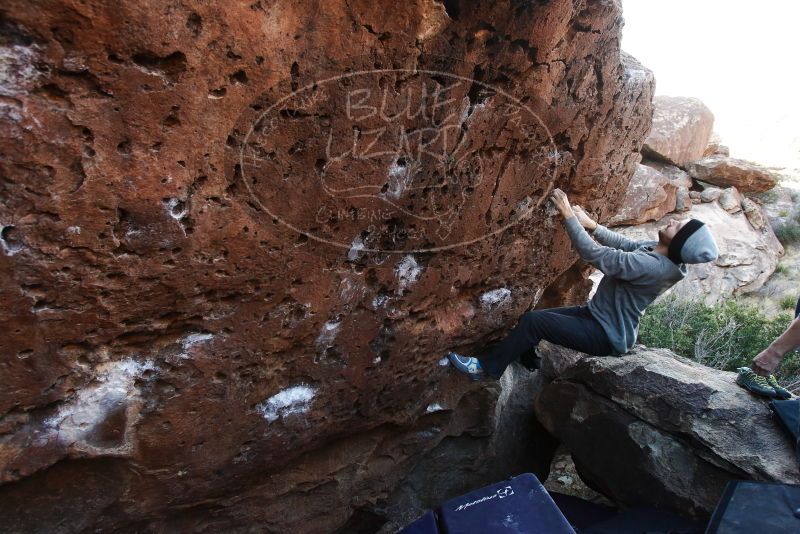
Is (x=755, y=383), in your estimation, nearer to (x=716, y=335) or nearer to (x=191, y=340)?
(x=191, y=340)

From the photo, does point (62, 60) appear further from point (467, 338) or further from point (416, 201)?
point (467, 338)

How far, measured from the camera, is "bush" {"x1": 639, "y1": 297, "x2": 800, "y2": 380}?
566 centimetres

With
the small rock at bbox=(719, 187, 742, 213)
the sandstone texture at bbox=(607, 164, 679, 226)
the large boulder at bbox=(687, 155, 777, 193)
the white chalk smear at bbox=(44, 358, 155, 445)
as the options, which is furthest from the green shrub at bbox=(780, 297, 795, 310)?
the white chalk smear at bbox=(44, 358, 155, 445)

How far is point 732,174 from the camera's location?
11.0 m

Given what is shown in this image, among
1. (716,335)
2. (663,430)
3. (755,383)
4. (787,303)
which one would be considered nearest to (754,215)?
(787,303)

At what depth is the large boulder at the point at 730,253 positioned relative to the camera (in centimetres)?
947

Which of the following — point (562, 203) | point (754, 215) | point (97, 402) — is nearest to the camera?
point (97, 402)

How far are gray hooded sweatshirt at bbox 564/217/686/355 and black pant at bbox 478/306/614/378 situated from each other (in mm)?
57

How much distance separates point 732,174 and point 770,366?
970 cm

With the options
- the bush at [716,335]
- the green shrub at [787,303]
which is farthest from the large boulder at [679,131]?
the bush at [716,335]

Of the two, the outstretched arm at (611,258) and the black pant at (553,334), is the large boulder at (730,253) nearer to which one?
the black pant at (553,334)

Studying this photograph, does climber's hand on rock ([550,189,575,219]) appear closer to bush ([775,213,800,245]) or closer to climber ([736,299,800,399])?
climber ([736,299,800,399])

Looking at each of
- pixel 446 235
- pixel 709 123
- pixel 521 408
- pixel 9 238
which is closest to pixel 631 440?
pixel 521 408

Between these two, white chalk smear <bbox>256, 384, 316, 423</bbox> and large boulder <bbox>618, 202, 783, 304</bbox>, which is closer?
white chalk smear <bbox>256, 384, 316, 423</bbox>
